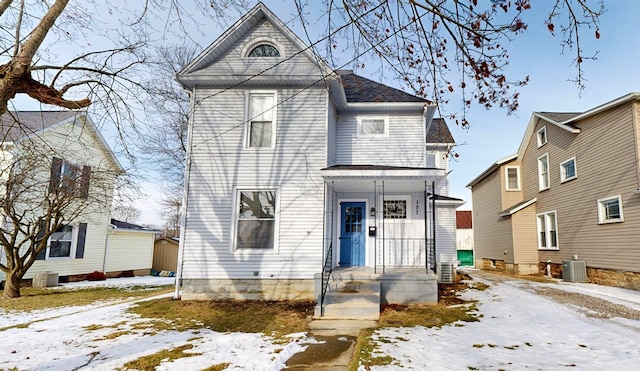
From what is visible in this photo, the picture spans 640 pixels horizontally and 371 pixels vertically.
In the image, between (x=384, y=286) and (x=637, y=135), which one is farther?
(x=637, y=135)

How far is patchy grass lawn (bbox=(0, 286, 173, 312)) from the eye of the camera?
30.6ft

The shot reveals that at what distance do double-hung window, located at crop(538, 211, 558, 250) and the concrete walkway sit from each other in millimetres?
12897

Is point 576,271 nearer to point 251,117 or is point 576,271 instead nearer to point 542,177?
point 542,177

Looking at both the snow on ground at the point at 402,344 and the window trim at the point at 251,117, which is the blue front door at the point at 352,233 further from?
the snow on ground at the point at 402,344

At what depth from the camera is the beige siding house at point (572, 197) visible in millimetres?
11477

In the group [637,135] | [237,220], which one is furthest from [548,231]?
[237,220]

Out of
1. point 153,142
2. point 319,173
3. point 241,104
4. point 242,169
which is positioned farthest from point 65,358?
point 153,142

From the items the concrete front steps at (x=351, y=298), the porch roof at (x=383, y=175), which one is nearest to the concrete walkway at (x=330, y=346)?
the concrete front steps at (x=351, y=298)

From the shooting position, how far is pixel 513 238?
1716 centimetres

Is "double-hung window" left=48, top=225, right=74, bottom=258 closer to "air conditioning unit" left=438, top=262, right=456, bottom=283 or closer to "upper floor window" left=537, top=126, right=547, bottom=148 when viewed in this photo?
"air conditioning unit" left=438, top=262, right=456, bottom=283

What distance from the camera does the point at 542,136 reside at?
1694 centimetres

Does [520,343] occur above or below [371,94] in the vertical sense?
below

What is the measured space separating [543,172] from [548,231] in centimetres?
280

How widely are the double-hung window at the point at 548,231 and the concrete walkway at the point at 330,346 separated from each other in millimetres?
12897
